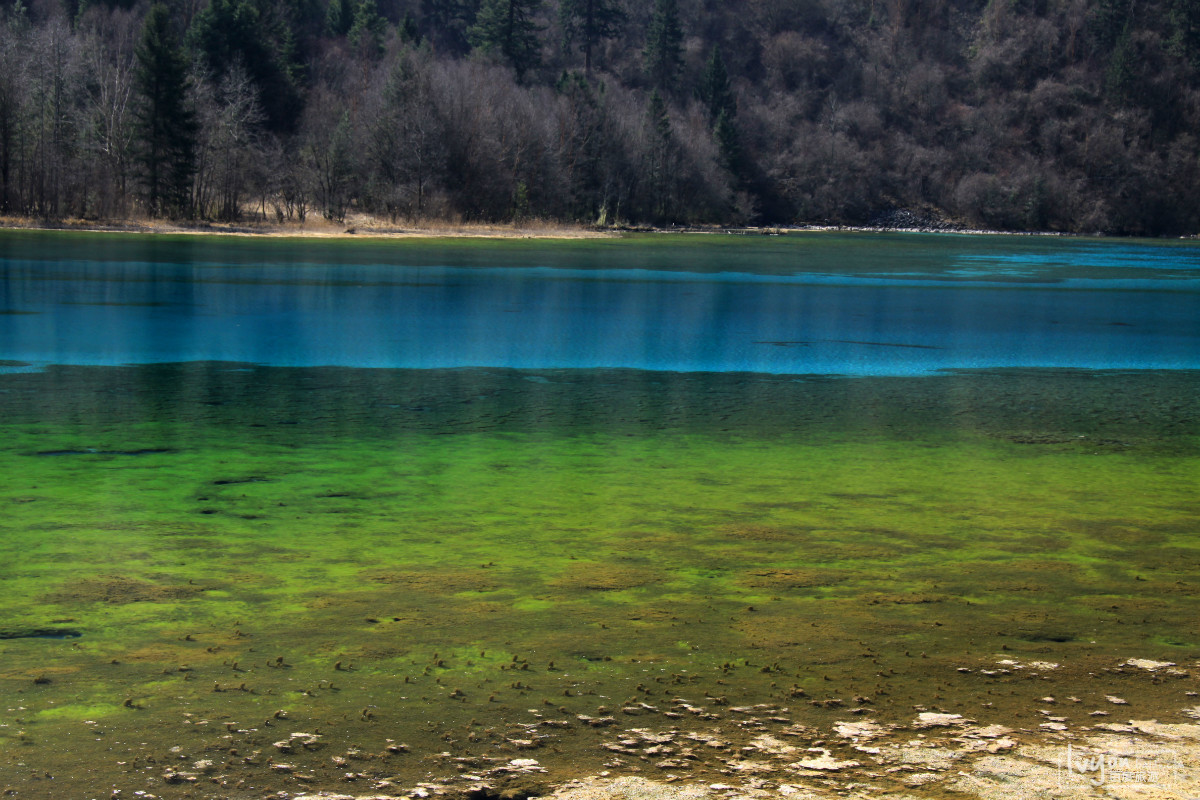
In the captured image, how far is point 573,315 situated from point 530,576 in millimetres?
16095

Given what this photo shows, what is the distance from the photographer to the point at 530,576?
692 cm

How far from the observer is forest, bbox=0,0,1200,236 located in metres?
61.2

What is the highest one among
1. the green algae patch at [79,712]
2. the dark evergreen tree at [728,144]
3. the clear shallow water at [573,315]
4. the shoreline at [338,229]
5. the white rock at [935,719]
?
the dark evergreen tree at [728,144]

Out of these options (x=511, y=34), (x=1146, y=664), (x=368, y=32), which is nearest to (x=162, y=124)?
(x=368, y=32)

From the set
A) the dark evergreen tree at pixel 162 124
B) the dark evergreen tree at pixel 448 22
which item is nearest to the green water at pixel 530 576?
the dark evergreen tree at pixel 162 124

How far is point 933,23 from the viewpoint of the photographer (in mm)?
157375

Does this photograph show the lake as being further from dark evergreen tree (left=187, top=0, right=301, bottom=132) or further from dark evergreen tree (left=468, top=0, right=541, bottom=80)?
dark evergreen tree (left=468, top=0, right=541, bottom=80)

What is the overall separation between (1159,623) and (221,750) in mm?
4866

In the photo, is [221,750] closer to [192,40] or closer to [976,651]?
[976,651]

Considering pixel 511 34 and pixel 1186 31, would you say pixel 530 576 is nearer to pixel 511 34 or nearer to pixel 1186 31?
pixel 511 34

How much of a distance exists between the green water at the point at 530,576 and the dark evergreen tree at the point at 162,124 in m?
48.8

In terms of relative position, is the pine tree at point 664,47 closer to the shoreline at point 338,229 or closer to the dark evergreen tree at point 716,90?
the dark evergreen tree at point 716,90

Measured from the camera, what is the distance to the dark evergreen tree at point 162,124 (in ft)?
189

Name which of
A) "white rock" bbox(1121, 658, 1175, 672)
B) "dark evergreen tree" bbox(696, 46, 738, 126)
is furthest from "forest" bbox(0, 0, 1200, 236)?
"white rock" bbox(1121, 658, 1175, 672)
